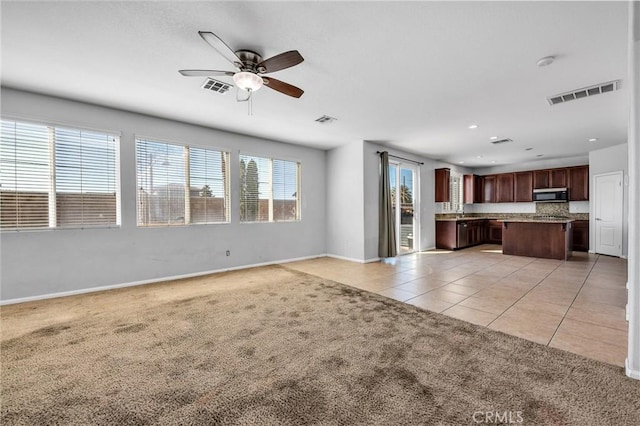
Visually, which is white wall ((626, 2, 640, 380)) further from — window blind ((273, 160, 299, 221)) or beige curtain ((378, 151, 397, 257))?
window blind ((273, 160, 299, 221))

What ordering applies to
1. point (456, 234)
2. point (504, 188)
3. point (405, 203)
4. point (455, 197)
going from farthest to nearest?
point (455, 197) < point (504, 188) < point (456, 234) < point (405, 203)

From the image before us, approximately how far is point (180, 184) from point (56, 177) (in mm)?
1598

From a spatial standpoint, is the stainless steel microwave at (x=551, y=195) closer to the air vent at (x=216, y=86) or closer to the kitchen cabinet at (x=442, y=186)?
the kitchen cabinet at (x=442, y=186)

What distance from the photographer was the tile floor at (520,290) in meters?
2.56

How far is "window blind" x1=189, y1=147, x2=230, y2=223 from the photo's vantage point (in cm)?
495

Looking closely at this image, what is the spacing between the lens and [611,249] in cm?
657

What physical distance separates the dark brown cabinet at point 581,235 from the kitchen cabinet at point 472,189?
273cm

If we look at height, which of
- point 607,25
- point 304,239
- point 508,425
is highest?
point 607,25

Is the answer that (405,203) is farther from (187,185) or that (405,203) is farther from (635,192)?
(635,192)

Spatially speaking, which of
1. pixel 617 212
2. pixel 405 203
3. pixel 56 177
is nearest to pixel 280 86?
pixel 56 177

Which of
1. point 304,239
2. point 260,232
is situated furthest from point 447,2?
point 304,239

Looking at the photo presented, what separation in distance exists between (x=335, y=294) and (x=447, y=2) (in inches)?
133

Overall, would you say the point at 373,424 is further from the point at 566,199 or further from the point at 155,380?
the point at 566,199

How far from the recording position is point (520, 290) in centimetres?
389
